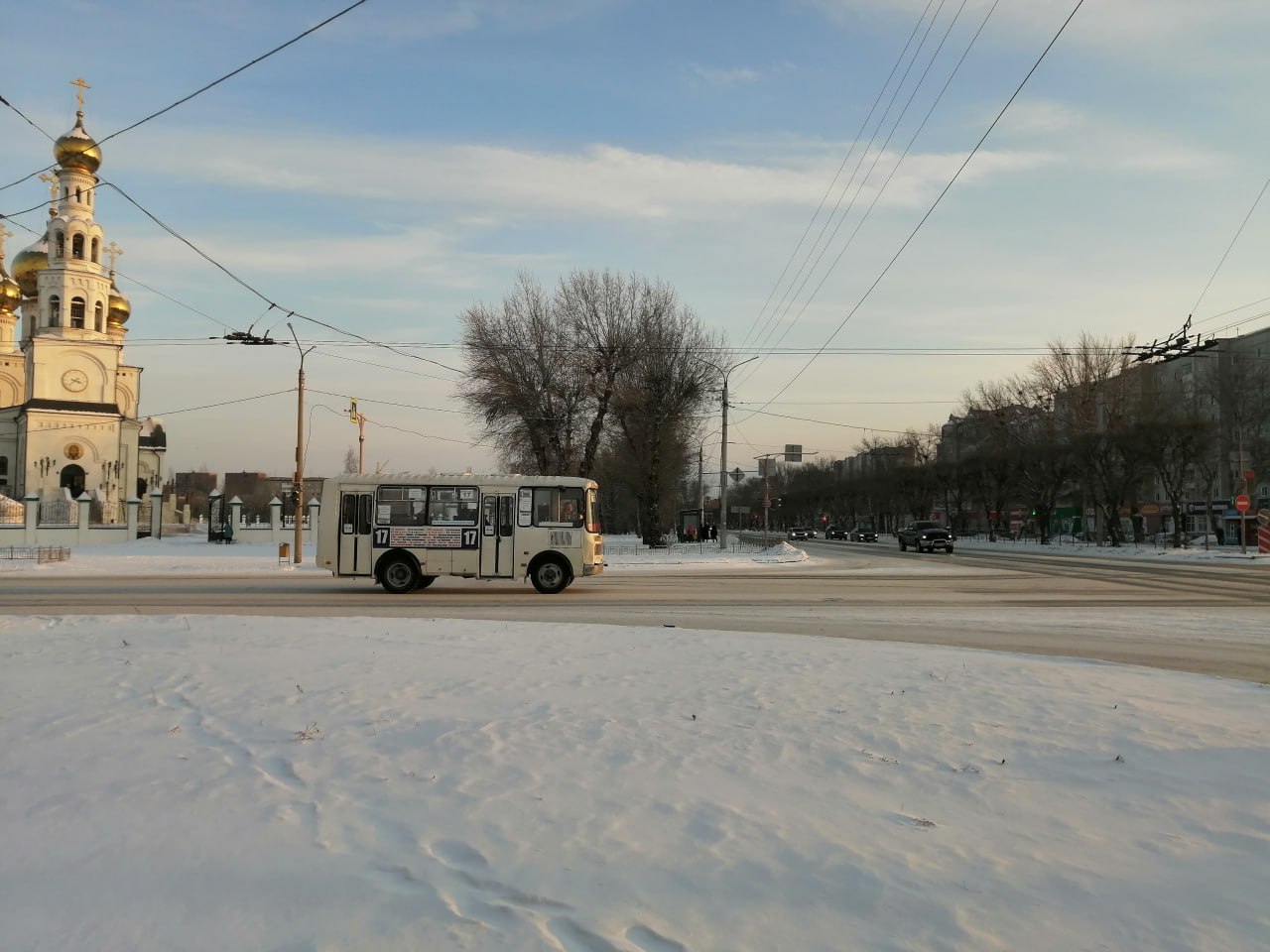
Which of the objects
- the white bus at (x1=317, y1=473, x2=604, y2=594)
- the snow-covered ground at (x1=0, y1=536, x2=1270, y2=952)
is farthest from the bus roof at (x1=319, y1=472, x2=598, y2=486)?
the snow-covered ground at (x1=0, y1=536, x2=1270, y2=952)

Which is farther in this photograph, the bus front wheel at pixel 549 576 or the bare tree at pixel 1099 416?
the bare tree at pixel 1099 416

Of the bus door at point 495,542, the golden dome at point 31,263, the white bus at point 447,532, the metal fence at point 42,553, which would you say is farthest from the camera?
the golden dome at point 31,263

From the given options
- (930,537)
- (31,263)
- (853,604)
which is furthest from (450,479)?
(31,263)

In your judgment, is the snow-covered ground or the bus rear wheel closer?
the snow-covered ground

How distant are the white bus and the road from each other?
26.3 inches

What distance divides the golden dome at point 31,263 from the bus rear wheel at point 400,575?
6966 cm

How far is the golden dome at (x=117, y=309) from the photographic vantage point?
249 feet

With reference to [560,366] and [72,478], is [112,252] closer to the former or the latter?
[72,478]

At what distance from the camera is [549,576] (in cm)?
2166

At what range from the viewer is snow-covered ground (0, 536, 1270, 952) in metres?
3.68

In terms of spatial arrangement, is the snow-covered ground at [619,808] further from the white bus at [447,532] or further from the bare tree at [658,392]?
the bare tree at [658,392]

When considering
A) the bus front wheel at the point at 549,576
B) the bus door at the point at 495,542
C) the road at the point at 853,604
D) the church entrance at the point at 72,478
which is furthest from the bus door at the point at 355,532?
the church entrance at the point at 72,478

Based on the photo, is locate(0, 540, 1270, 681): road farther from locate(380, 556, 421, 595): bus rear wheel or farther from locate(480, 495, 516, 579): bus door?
locate(480, 495, 516, 579): bus door

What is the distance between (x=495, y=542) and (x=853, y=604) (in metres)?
8.36
